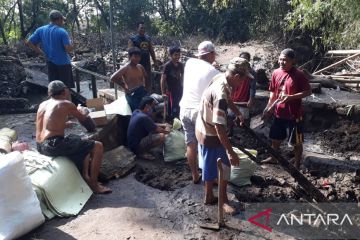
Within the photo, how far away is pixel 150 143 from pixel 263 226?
263 centimetres

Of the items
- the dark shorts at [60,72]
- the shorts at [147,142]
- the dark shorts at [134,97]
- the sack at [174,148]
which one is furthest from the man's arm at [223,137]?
the dark shorts at [60,72]

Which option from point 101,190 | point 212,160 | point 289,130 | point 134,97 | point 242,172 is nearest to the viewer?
point 212,160

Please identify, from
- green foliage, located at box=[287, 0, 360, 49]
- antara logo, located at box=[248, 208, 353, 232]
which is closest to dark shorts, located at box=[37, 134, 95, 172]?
antara logo, located at box=[248, 208, 353, 232]

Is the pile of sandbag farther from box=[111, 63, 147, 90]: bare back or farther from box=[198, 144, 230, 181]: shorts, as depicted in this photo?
box=[111, 63, 147, 90]: bare back

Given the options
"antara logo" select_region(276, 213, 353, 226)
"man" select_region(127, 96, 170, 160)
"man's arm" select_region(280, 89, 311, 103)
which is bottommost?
"antara logo" select_region(276, 213, 353, 226)

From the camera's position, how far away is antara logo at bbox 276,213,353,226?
4332 mm

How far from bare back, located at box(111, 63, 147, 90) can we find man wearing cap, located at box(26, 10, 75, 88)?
106 cm

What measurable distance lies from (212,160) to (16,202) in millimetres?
2146

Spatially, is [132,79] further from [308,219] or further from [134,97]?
[308,219]

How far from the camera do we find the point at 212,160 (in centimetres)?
441

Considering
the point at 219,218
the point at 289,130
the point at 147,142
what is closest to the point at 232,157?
the point at 219,218

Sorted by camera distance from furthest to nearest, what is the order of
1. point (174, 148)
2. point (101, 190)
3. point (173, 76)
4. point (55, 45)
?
point (173, 76) < point (55, 45) < point (174, 148) < point (101, 190)

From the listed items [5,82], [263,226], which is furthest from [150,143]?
[5,82]

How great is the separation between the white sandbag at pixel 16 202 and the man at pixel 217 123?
194cm
